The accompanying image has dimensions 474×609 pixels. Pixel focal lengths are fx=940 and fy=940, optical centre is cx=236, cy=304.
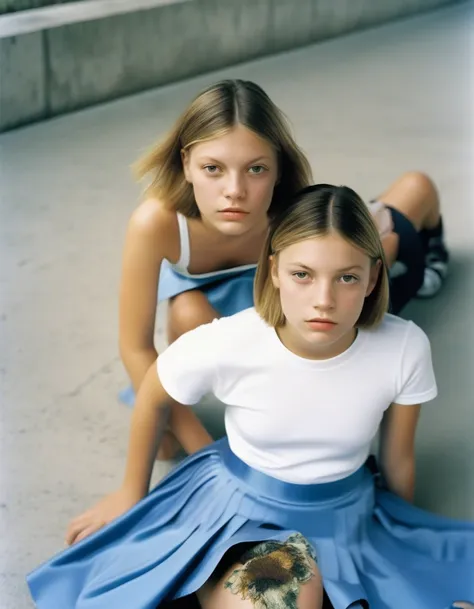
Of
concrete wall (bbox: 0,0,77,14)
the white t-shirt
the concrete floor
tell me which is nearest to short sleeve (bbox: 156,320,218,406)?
the white t-shirt

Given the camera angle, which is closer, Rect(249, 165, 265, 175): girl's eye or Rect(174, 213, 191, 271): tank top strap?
Rect(249, 165, 265, 175): girl's eye

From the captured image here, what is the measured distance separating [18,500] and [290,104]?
2.19m

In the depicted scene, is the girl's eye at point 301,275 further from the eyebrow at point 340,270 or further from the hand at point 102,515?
the hand at point 102,515

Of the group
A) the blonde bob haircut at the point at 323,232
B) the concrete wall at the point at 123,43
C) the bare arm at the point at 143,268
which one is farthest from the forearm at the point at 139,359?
the concrete wall at the point at 123,43

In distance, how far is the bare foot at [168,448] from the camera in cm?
158

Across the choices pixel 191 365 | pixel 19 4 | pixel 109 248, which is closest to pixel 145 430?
pixel 191 365

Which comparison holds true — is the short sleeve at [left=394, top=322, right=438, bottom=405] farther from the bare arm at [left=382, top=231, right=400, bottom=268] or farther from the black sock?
the black sock

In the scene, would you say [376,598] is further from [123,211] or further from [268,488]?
[123,211]

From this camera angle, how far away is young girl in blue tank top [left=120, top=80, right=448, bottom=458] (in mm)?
1320

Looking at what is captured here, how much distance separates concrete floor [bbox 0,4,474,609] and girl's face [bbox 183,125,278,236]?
1.60 feet

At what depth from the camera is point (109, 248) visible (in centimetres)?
231

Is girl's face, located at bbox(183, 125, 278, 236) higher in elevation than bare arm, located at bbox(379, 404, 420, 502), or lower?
higher

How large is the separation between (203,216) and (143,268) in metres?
0.13

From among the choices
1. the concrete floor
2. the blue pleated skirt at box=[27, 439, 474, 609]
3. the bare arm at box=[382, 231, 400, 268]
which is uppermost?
the bare arm at box=[382, 231, 400, 268]
